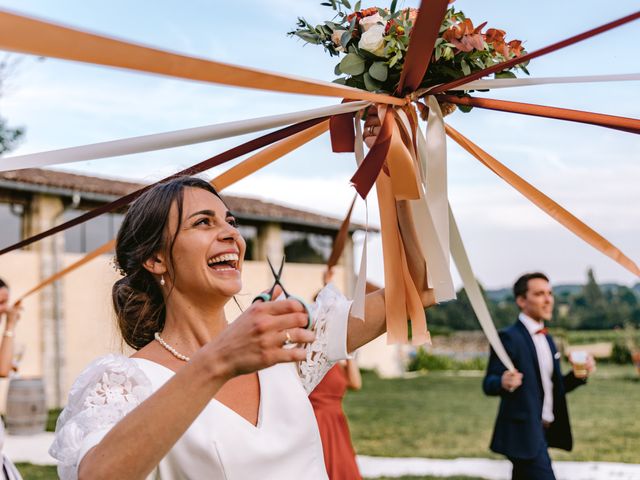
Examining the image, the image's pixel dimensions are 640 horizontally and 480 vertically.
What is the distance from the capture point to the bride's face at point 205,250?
2.28m

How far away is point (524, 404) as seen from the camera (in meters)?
5.80

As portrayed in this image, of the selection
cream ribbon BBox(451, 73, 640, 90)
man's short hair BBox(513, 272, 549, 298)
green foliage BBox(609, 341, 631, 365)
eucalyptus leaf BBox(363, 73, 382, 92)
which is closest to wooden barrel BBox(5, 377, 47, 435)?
man's short hair BBox(513, 272, 549, 298)

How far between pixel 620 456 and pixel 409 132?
8.47 m

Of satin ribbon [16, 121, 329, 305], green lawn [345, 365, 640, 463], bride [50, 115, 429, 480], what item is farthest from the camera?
green lawn [345, 365, 640, 463]

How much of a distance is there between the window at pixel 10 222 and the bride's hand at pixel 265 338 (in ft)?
50.0

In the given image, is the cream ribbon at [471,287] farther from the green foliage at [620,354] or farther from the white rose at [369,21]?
the green foliage at [620,354]

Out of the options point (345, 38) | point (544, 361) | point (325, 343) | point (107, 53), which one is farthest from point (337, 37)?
point (544, 361)

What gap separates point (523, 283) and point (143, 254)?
4.52 meters

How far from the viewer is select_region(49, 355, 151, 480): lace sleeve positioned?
6.25 feet

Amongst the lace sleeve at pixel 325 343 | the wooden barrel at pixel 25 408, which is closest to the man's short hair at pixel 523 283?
the lace sleeve at pixel 325 343

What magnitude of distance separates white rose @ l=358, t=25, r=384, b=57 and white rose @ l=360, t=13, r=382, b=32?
5 cm

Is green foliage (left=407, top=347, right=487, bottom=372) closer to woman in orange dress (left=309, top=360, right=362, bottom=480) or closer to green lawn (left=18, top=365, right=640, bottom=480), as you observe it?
green lawn (left=18, top=365, right=640, bottom=480)

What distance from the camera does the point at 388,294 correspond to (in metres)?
2.62

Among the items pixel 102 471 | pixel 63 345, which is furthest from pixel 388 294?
pixel 63 345
